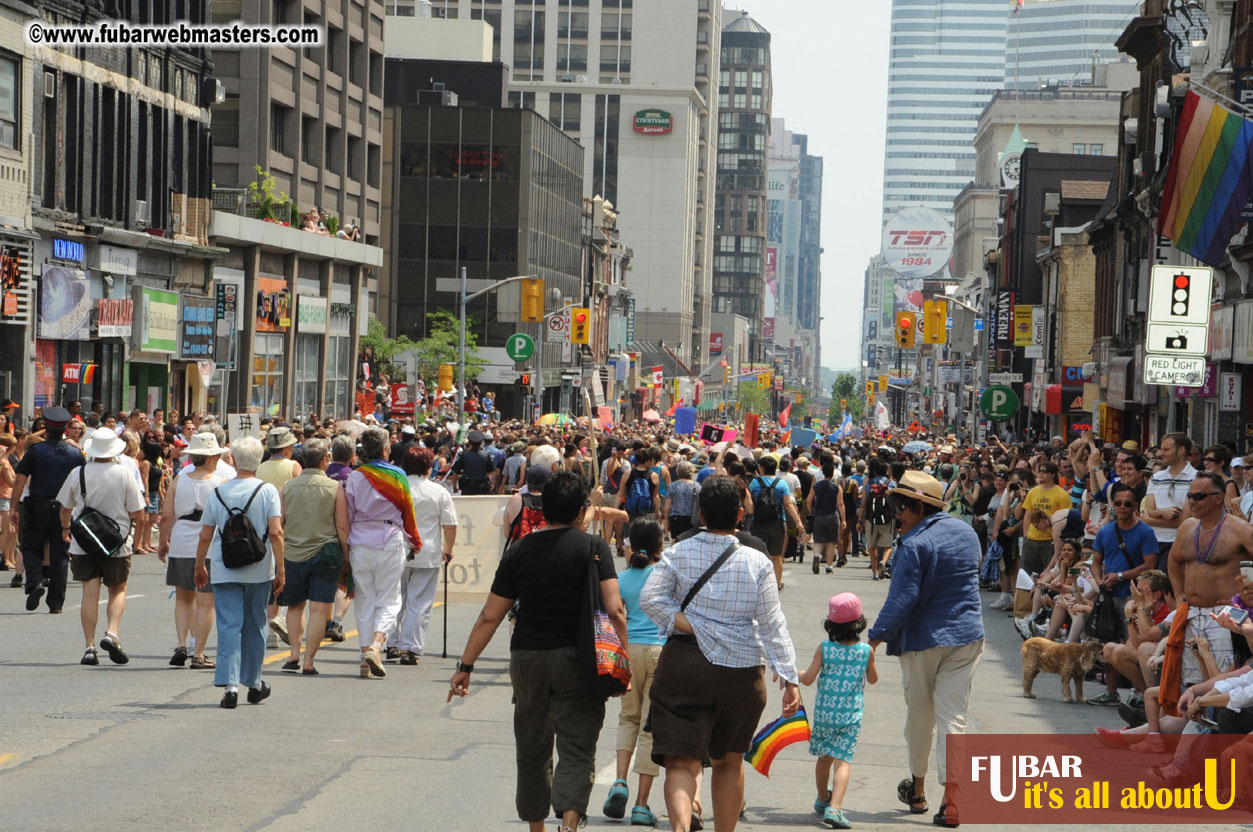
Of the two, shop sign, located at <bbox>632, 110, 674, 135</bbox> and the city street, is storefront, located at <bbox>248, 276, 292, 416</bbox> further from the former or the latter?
shop sign, located at <bbox>632, 110, 674, 135</bbox>

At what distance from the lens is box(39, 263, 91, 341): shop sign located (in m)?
31.5

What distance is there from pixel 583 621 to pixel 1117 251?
40.0 meters

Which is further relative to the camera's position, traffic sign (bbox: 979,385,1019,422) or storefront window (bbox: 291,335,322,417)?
storefront window (bbox: 291,335,322,417)

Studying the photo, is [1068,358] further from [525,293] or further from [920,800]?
[920,800]

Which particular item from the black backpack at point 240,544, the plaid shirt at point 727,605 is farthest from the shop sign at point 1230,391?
the plaid shirt at point 727,605

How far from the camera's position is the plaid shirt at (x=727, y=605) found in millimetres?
7508

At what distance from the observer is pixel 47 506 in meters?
15.5

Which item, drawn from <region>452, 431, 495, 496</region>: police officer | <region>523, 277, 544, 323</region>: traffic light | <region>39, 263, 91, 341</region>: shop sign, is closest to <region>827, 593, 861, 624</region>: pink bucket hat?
<region>452, 431, 495, 496</region>: police officer

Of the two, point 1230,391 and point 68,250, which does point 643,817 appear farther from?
point 68,250

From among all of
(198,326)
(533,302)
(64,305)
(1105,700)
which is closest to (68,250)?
(64,305)

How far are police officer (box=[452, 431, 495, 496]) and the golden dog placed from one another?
12162mm

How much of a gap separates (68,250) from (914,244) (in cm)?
13445

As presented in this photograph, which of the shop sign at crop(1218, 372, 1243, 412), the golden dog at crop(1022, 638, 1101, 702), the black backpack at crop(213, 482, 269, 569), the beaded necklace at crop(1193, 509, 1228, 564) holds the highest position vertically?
the shop sign at crop(1218, 372, 1243, 412)

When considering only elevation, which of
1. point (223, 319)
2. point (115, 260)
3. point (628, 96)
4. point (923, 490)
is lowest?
point (923, 490)
